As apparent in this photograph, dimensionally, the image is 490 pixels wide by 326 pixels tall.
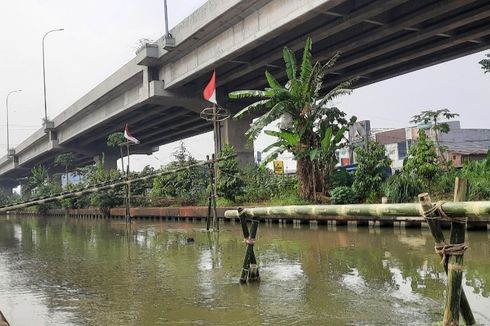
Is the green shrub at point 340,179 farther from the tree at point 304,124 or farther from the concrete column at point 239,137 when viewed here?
the concrete column at point 239,137

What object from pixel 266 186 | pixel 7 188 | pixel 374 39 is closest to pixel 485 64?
pixel 374 39

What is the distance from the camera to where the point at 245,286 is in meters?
5.97

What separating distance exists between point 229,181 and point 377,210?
15.2 meters

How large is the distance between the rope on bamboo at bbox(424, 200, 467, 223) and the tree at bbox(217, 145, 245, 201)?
15.9m

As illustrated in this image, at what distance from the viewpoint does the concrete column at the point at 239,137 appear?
2792 cm

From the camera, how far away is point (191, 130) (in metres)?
43.0

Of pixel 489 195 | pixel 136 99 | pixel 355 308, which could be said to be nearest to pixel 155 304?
pixel 355 308

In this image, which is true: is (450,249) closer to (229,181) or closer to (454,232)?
(454,232)

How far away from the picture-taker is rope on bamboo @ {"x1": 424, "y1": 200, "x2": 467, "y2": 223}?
339cm

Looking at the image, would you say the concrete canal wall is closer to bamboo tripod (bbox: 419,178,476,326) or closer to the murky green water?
the murky green water

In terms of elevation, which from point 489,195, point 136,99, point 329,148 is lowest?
point 489,195

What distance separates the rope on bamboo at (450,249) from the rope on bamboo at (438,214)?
0.17m

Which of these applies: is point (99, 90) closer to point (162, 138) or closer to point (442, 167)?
point (162, 138)

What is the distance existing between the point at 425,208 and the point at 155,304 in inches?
120
